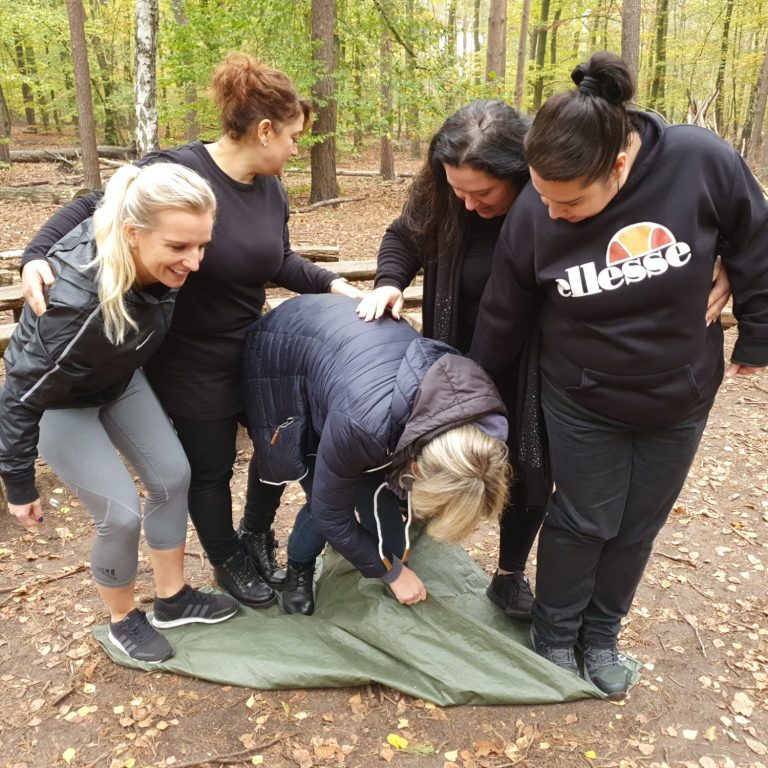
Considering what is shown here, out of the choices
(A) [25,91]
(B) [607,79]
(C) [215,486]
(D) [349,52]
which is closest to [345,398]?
(C) [215,486]

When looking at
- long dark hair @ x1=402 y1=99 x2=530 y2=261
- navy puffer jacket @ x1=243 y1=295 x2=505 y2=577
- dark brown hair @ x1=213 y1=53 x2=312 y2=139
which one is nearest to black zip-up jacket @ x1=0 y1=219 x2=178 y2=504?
navy puffer jacket @ x1=243 y1=295 x2=505 y2=577

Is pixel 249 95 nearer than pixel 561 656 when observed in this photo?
Yes

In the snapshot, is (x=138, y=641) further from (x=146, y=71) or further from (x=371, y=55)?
(x=371, y=55)

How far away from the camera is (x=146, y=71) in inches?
270

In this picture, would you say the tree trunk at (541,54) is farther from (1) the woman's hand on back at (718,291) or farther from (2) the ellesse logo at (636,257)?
(2) the ellesse logo at (636,257)

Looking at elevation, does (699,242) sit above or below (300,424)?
above

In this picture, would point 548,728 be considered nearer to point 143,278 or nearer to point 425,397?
point 425,397

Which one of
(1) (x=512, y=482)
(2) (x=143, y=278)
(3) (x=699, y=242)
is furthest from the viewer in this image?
(1) (x=512, y=482)

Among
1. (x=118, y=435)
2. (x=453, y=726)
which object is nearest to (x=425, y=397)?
(x=118, y=435)

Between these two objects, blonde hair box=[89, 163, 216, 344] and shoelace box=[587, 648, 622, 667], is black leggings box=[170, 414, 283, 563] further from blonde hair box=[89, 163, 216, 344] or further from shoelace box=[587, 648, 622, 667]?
shoelace box=[587, 648, 622, 667]

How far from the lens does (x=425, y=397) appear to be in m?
1.67

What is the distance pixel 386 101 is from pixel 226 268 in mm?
10341

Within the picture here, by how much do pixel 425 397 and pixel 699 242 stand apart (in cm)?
77

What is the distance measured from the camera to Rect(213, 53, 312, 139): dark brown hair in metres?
1.94
